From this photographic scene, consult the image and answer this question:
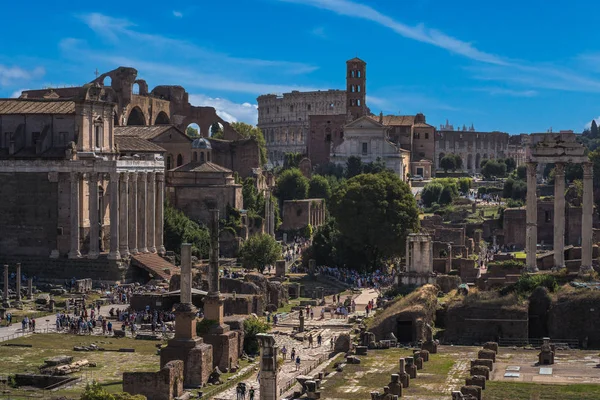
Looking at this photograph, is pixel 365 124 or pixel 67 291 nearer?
pixel 67 291

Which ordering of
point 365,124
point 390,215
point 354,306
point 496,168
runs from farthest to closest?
point 496,168 < point 365,124 < point 390,215 < point 354,306

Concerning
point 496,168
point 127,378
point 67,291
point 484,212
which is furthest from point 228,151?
point 127,378

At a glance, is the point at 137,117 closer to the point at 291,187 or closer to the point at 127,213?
the point at 291,187

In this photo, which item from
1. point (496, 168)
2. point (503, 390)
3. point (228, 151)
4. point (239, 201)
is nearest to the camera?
point (503, 390)

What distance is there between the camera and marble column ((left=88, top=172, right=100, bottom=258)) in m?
65.4

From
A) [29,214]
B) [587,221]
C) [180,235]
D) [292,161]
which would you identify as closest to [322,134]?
[292,161]

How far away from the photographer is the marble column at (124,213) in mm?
67125

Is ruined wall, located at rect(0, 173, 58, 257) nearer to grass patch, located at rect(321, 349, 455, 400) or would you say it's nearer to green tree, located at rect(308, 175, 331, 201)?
grass patch, located at rect(321, 349, 455, 400)

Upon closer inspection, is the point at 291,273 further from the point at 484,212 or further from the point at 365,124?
the point at 365,124

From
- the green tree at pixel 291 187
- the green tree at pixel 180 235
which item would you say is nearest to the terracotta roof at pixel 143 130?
the green tree at pixel 180 235

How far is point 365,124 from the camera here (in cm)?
12419

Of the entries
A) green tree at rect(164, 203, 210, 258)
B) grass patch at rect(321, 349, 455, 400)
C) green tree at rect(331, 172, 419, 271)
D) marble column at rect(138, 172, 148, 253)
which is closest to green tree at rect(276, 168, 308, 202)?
green tree at rect(331, 172, 419, 271)

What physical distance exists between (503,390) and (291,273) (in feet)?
124

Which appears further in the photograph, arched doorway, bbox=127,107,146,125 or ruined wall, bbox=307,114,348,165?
ruined wall, bbox=307,114,348,165
